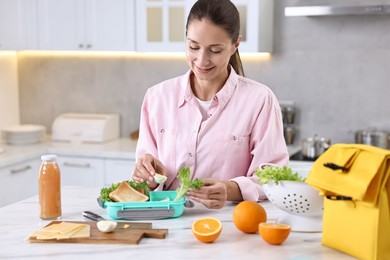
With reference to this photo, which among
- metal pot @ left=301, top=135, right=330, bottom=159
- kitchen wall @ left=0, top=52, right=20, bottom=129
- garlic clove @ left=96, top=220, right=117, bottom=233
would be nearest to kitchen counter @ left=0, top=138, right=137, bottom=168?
kitchen wall @ left=0, top=52, right=20, bottom=129

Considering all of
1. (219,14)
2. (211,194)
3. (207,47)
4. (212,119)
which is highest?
(219,14)

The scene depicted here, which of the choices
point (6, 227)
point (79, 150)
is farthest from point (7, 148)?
point (6, 227)

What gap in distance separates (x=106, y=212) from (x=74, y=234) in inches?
10.6

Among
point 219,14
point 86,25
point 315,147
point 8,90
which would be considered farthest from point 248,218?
point 8,90

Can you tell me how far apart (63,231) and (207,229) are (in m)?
0.42

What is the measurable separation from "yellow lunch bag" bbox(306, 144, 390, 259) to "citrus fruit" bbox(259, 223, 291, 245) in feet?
0.37

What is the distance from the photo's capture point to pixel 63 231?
183 centimetres

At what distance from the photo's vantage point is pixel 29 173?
161 inches

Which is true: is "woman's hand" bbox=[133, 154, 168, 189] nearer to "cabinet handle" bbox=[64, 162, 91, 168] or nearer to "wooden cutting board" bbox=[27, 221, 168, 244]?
"wooden cutting board" bbox=[27, 221, 168, 244]

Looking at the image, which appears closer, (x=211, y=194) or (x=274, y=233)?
(x=274, y=233)

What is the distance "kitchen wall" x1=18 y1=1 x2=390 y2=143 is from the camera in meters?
4.05

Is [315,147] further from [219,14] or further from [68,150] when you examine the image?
[219,14]

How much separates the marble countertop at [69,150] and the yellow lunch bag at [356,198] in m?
2.24

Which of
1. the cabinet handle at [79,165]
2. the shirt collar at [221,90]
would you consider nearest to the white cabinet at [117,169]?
the cabinet handle at [79,165]
